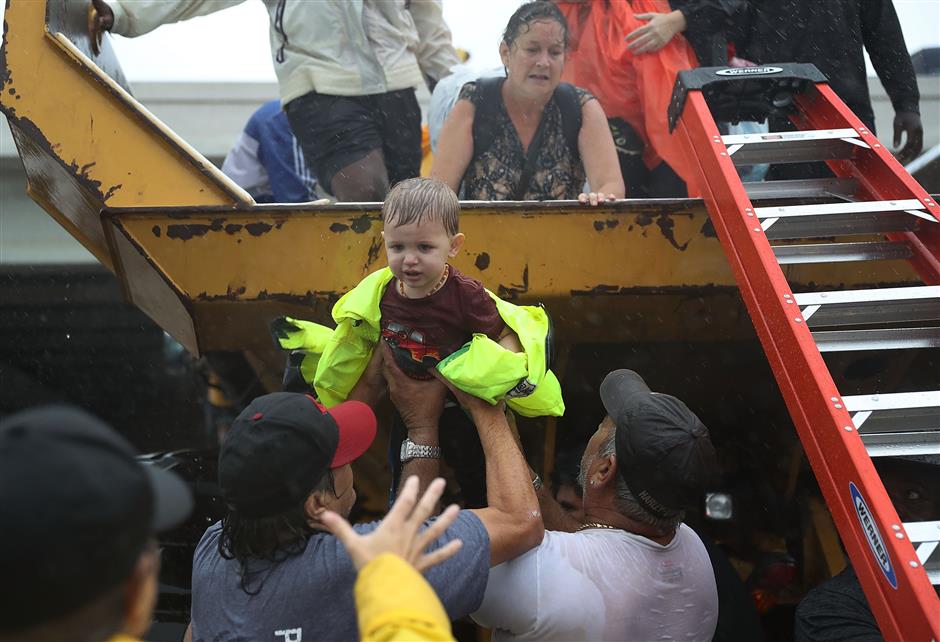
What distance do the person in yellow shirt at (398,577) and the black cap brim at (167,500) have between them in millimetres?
239

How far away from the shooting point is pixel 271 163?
Result: 192 inches

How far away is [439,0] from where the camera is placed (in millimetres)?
4156

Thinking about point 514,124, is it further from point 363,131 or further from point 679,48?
point 679,48

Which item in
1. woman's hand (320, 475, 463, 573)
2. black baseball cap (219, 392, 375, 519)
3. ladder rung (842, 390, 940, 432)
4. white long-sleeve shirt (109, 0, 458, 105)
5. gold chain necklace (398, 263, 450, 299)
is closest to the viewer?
woman's hand (320, 475, 463, 573)

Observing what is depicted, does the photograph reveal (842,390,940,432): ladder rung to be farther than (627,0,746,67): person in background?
No

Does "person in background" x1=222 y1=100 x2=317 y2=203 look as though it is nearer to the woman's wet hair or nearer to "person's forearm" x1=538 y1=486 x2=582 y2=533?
the woman's wet hair

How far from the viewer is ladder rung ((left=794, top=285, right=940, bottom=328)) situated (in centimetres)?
234

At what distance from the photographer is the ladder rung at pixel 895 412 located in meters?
2.06

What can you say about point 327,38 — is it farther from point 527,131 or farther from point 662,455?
point 662,455

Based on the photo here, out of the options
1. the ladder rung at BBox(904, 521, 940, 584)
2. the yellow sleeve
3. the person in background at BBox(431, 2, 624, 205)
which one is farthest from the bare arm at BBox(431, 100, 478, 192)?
the yellow sleeve

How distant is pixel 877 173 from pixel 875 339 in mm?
772

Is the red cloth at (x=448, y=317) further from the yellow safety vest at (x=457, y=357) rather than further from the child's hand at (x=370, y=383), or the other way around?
the child's hand at (x=370, y=383)

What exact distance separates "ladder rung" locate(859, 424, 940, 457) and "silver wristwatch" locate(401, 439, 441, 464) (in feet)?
3.28

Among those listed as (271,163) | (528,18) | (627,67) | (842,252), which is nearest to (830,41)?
(627,67)
